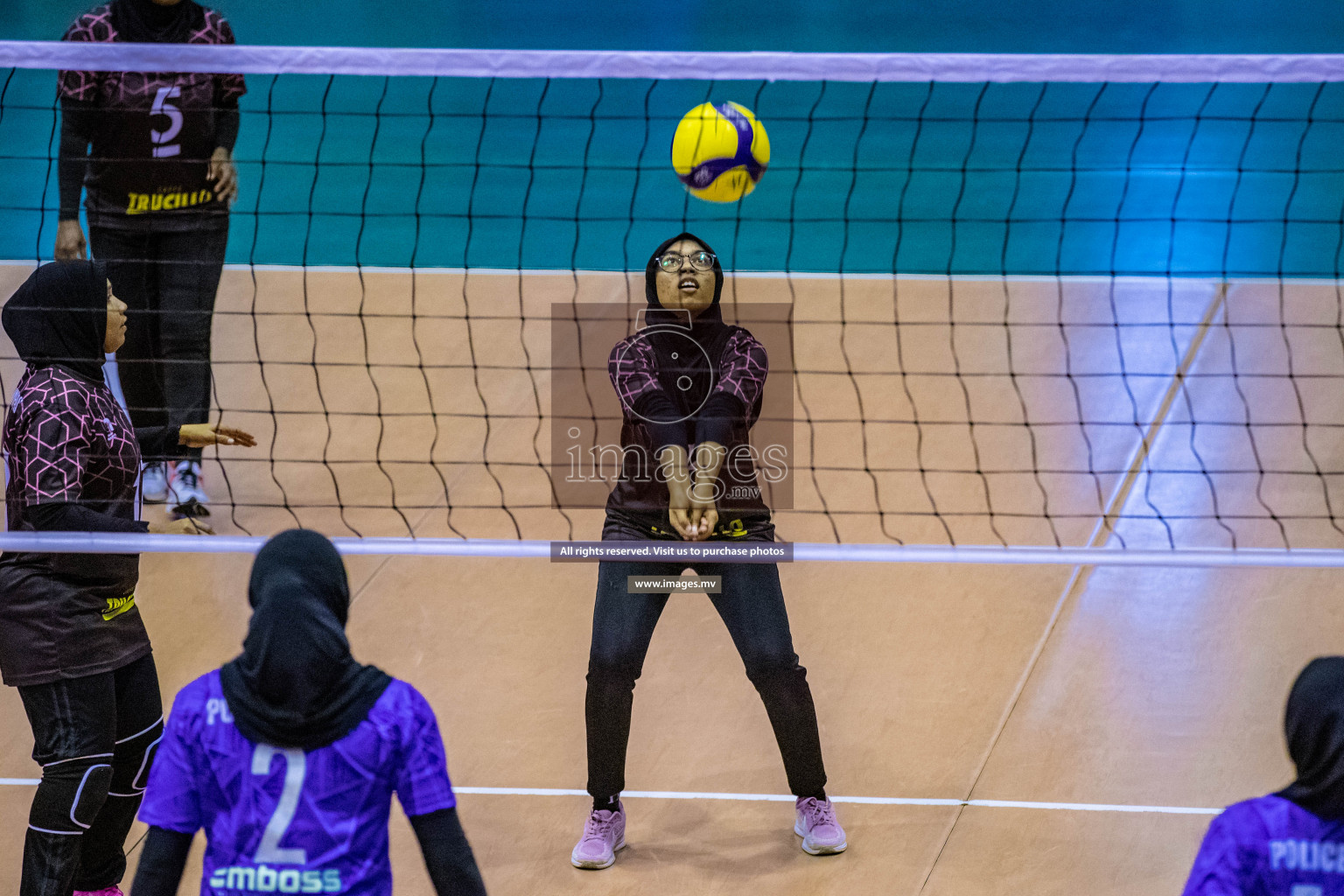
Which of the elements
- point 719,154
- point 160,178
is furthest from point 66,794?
point 719,154

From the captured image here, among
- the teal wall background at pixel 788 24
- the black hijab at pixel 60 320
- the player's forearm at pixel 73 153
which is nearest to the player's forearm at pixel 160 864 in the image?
the black hijab at pixel 60 320

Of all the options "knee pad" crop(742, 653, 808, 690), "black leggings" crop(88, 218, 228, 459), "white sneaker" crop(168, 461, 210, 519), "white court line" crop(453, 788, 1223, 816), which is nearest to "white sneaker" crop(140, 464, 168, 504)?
"white sneaker" crop(168, 461, 210, 519)

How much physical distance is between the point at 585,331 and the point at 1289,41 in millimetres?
7921

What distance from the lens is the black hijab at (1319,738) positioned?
2254 millimetres

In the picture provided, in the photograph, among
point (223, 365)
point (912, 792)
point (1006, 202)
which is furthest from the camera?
point (1006, 202)

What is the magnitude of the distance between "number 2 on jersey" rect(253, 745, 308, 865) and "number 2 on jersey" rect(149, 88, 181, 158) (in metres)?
3.94

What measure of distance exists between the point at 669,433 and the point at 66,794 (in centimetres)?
Answer: 191

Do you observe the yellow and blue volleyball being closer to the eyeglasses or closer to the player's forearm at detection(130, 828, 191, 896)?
the eyeglasses

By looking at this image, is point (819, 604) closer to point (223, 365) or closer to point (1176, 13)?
point (223, 365)

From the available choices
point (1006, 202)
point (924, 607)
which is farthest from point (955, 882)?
point (1006, 202)

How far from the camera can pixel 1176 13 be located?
1325 cm

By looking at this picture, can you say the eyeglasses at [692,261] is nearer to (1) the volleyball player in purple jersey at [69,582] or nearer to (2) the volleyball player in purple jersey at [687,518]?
(2) the volleyball player in purple jersey at [687,518]

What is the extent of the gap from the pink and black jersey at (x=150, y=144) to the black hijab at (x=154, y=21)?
0.03 metres

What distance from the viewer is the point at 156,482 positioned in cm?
634
